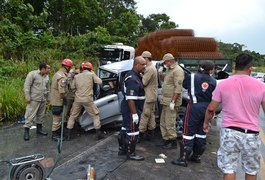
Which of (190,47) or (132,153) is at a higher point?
(190,47)

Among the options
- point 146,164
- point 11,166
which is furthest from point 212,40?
point 11,166

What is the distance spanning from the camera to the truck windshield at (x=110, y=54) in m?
16.5

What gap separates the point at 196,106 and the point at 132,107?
40.7 inches

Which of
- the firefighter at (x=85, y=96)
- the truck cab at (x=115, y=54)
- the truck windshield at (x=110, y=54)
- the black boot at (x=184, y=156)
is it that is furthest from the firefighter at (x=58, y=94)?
the truck windshield at (x=110, y=54)

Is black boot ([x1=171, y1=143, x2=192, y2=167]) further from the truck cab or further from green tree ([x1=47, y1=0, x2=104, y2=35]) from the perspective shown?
green tree ([x1=47, y1=0, x2=104, y2=35])

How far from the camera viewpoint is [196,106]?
5.04m

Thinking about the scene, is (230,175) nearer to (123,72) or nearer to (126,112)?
(126,112)

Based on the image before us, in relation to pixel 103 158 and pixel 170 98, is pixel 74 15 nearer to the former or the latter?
pixel 170 98

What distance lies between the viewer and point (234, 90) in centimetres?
356

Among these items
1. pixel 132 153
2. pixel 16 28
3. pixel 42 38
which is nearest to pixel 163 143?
pixel 132 153

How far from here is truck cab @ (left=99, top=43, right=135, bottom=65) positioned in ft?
53.9

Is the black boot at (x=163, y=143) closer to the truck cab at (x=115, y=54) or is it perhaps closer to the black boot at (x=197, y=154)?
the black boot at (x=197, y=154)

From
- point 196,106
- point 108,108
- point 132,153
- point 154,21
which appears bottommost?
point 132,153

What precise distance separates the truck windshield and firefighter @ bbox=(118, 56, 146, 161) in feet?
36.8
